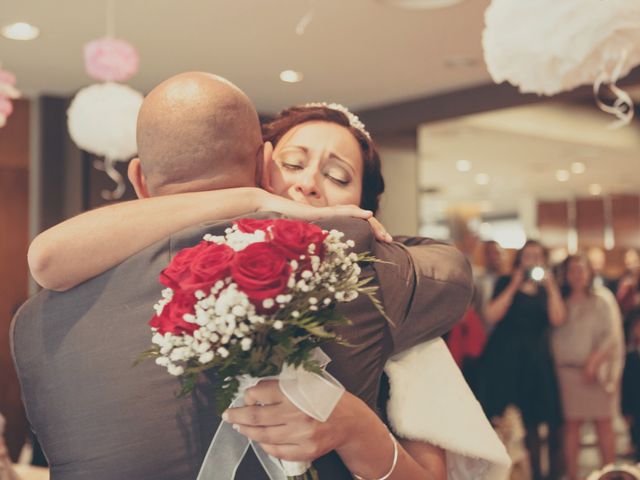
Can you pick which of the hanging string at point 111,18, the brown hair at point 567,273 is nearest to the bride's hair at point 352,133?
the hanging string at point 111,18

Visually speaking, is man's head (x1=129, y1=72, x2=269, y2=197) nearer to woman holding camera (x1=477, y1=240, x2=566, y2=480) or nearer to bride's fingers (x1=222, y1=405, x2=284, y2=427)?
bride's fingers (x1=222, y1=405, x2=284, y2=427)

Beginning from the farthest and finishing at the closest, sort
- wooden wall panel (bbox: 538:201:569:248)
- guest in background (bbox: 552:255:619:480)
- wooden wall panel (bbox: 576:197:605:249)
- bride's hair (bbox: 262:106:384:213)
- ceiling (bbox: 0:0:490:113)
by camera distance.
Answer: wooden wall panel (bbox: 538:201:569:248)
wooden wall panel (bbox: 576:197:605:249)
guest in background (bbox: 552:255:619:480)
ceiling (bbox: 0:0:490:113)
bride's hair (bbox: 262:106:384:213)

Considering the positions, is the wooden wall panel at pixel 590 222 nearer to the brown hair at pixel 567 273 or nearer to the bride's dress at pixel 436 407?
the brown hair at pixel 567 273

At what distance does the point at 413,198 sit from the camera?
7.22m

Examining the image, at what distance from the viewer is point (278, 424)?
39.2 inches

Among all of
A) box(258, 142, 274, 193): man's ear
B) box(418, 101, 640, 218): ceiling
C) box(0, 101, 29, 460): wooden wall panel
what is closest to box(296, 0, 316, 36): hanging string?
box(418, 101, 640, 218): ceiling

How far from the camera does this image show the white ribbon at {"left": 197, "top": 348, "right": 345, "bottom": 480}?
3.25 feet

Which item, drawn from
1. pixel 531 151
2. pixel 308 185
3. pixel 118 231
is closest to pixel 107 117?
pixel 308 185

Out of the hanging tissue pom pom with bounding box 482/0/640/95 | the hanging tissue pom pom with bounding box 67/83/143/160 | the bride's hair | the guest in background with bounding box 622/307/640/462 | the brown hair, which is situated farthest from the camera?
the guest in background with bounding box 622/307/640/462

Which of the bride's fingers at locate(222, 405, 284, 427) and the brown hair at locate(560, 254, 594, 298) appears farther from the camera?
the brown hair at locate(560, 254, 594, 298)

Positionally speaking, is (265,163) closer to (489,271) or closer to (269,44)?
(269,44)

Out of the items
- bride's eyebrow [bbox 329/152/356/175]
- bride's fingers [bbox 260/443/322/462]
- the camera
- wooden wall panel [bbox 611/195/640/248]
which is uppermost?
bride's eyebrow [bbox 329/152/356/175]

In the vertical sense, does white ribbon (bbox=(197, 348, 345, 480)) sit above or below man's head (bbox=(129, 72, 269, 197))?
below

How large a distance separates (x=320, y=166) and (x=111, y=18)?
10.5ft
